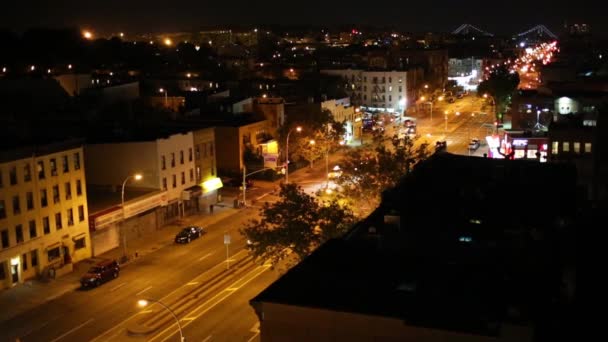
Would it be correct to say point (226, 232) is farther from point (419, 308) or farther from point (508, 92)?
point (508, 92)

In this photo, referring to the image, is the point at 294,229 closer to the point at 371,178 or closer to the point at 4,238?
the point at 371,178

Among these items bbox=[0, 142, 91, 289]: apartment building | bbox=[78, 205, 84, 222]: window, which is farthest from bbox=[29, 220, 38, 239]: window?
bbox=[78, 205, 84, 222]: window

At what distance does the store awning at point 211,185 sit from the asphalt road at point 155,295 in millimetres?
11155

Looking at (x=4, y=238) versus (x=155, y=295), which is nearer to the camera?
(x=155, y=295)

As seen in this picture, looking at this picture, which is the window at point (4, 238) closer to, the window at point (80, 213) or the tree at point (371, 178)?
the window at point (80, 213)

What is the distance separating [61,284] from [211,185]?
21307 mm

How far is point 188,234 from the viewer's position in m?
50.6

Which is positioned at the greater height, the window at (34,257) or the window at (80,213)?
the window at (80,213)


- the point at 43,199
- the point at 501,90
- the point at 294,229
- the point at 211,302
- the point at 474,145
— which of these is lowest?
the point at 211,302

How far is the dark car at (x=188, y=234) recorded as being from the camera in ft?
164

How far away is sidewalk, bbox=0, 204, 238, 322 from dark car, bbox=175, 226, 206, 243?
0.81 meters

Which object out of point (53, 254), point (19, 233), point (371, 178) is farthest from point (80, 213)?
point (371, 178)

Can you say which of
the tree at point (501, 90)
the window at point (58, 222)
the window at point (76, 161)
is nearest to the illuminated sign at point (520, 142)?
the tree at point (501, 90)

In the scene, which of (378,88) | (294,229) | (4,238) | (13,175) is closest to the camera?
(294,229)
